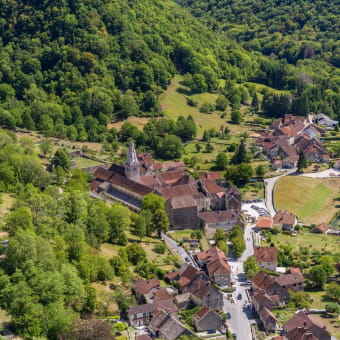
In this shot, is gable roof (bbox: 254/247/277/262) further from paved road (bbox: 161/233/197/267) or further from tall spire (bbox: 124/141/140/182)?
tall spire (bbox: 124/141/140/182)

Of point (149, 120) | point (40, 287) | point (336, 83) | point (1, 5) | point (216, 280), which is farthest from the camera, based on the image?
point (336, 83)

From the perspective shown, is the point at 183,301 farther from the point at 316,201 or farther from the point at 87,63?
the point at 87,63

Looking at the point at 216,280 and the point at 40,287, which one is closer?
the point at 40,287

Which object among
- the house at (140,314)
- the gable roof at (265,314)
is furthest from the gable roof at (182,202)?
the house at (140,314)

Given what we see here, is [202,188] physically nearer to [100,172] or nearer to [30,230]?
[100,172]

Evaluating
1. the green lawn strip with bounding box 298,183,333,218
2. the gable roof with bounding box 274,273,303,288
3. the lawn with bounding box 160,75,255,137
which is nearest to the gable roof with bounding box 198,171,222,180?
the green lawn strip with bounding box 298,183,333,218

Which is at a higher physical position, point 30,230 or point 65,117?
point 30,230

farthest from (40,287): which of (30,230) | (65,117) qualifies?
(65,117)
